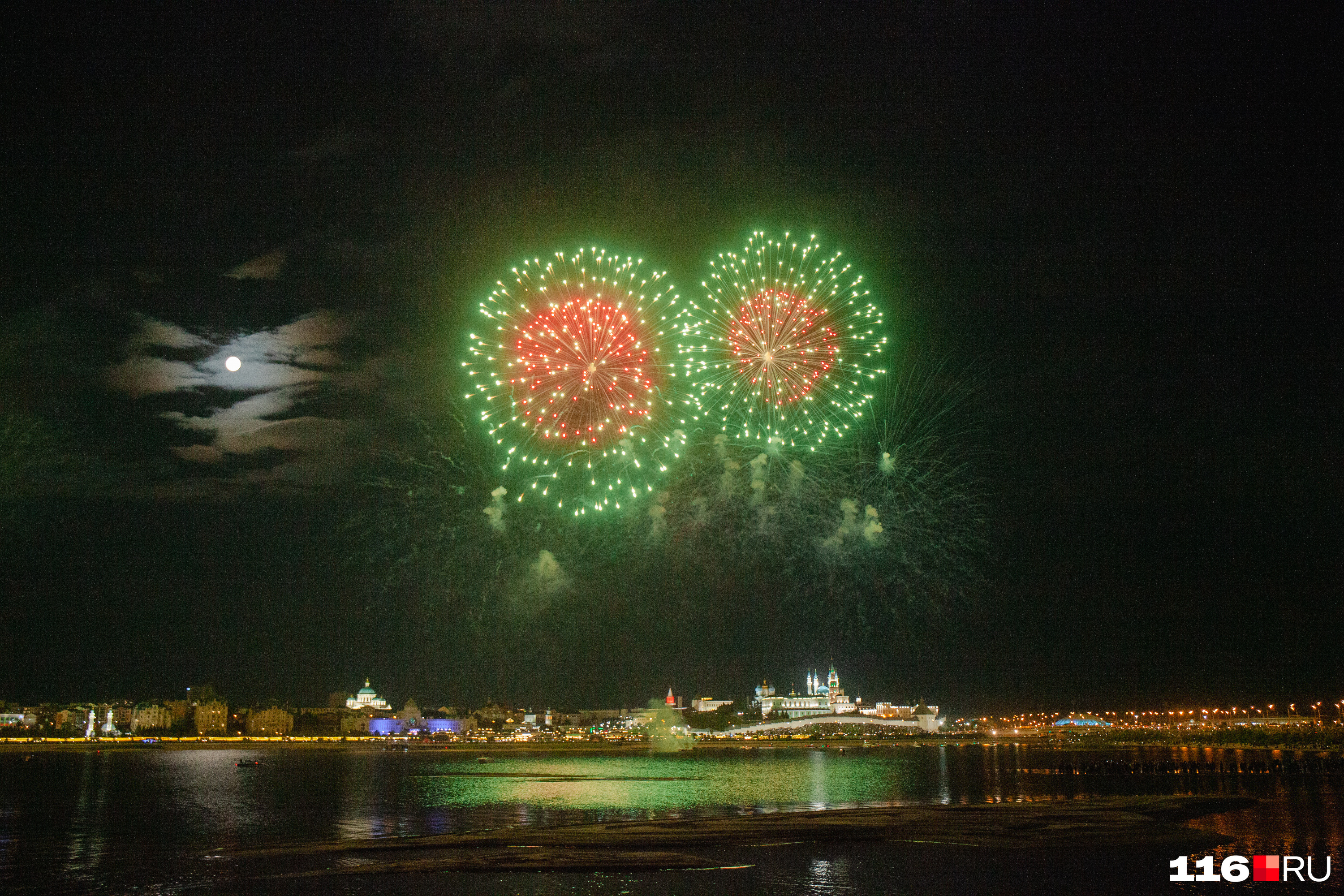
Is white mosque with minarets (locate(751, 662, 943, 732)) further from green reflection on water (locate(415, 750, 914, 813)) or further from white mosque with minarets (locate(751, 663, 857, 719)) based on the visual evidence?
green reflection on water (locate(415, 750, 914, 813))

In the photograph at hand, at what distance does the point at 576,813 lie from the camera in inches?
1160

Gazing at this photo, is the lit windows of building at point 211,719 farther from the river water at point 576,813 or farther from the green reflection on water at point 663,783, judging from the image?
the green reflection on water at point 663,783

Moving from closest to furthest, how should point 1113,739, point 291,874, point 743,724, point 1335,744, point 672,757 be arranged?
point 291,874, point 1335,744, point 672,757, point 1113,739, point 743,724

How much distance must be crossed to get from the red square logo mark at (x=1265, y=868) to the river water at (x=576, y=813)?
2.16 ft

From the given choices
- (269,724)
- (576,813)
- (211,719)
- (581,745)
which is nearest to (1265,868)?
(576,813)

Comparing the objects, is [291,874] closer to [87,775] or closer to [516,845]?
[516,845]

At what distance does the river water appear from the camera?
17.6m

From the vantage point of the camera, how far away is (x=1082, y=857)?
797 inches

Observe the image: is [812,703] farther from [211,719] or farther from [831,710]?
[211,719]

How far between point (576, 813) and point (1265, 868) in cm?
1883

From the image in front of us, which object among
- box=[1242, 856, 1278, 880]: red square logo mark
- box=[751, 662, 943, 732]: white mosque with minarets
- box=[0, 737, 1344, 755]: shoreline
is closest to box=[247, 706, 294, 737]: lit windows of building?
box=[0, 737, 1344, 755]: shoreline

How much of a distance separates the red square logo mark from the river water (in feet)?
2.16

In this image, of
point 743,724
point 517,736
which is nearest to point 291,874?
point 517,736

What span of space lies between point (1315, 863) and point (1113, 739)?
118 metres
